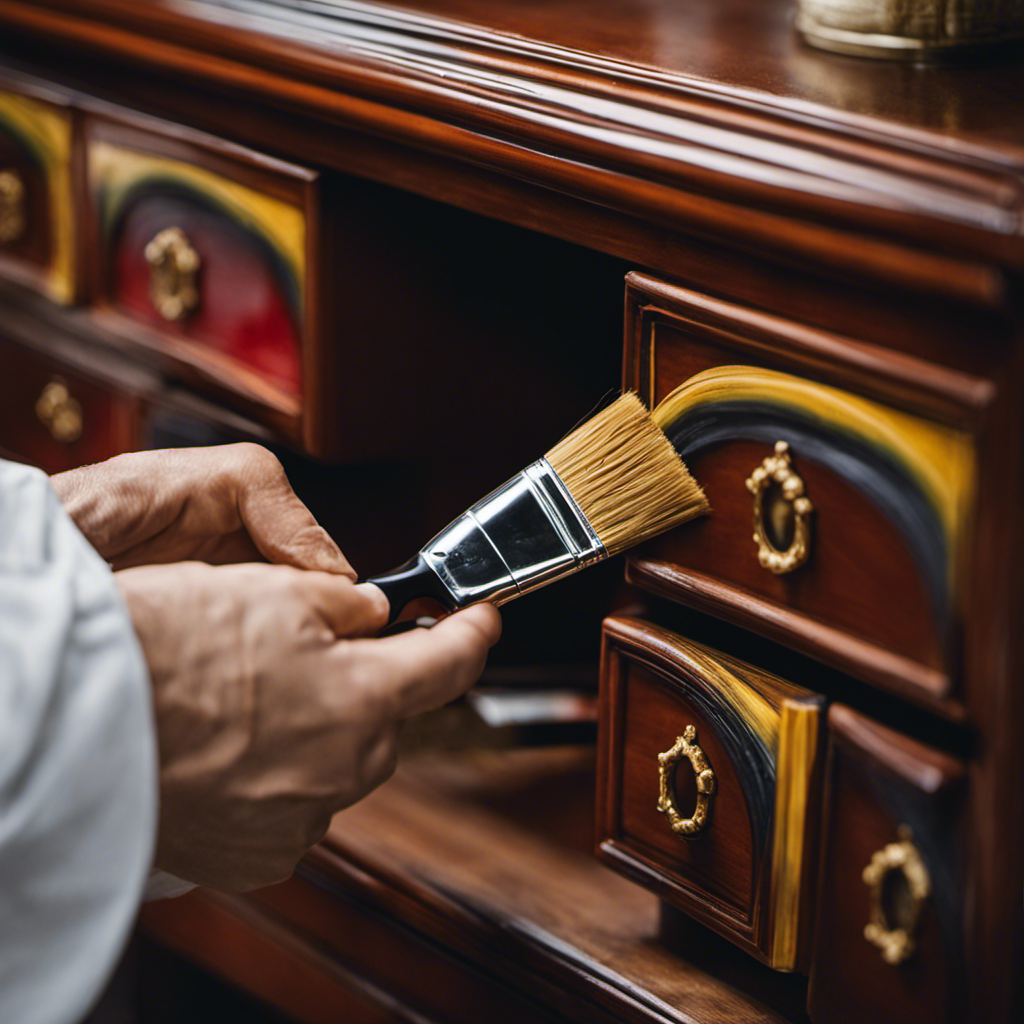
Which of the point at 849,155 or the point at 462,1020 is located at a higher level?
the point at 849,155

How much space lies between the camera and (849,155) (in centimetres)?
42

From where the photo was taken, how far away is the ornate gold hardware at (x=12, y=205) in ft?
2.80

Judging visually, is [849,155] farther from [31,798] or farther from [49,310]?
[49,310]

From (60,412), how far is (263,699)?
0.48 meters

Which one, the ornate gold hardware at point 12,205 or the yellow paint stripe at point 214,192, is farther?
the ornate gold hardware at point 12,205

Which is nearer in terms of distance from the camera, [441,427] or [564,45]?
[564,45]

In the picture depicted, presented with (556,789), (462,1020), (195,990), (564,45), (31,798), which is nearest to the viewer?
(31,798)

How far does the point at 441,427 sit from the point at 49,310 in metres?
0.32

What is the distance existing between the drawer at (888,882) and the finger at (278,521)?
0.22 metres

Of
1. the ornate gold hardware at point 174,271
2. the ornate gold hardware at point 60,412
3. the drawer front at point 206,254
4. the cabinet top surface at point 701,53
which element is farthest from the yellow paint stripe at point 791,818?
the ornate gold hardware at point 60,412

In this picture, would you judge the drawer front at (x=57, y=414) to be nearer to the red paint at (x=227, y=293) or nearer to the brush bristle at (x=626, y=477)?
the red paint at (x=227, y=293)

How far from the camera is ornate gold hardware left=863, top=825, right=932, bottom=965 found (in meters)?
0.45

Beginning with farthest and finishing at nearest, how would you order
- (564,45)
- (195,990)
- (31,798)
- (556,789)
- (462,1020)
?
(195,990)
(556,789)
(462,1020)
(564,45)
(31,798)

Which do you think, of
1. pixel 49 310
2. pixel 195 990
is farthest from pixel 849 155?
pixel 195 990
